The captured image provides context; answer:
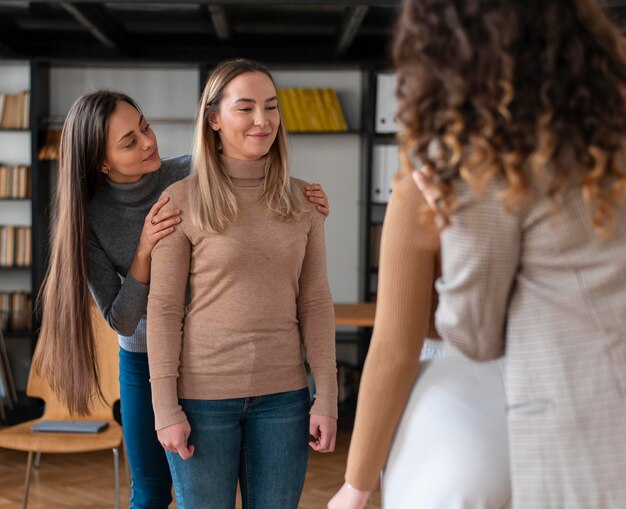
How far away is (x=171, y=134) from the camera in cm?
611

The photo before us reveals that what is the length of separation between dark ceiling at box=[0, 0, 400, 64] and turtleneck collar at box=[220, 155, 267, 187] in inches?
148

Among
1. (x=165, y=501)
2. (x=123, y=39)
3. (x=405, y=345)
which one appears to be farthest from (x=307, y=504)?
(x=123, y=39)

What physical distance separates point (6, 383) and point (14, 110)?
1825 mm

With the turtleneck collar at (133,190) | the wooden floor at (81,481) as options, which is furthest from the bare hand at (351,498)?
the wooden floor at (81,481)

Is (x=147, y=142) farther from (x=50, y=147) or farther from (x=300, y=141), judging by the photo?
(x=300, y=141)

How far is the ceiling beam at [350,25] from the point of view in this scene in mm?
5105

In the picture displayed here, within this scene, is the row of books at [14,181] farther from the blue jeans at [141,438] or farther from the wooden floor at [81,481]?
the blue jeans at [141,438]

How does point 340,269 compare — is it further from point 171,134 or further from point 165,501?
point 165,501

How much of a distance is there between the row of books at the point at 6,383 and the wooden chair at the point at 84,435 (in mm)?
1888

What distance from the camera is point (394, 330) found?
124 centimetres

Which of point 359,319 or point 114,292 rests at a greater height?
point 114,292

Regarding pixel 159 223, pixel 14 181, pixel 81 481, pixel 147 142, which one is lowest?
pixel 81 481

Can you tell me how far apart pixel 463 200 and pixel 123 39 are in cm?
553

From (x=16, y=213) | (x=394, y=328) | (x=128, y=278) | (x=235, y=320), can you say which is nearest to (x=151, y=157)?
(x=128, y=278)
